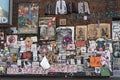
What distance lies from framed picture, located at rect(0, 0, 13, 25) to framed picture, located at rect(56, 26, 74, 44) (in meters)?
1.69

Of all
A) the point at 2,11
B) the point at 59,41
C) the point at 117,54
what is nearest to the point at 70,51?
the point at 59,41

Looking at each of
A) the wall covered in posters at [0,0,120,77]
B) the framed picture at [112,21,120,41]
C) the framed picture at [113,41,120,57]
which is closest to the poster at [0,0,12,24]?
the wall covered in posters at [0,0,120,77]

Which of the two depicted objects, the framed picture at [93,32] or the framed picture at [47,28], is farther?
the framed picture at [47,28]

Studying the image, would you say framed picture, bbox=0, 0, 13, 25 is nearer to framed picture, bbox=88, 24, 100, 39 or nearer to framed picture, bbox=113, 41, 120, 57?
framed picture, bbox=88, 24, 100, 39

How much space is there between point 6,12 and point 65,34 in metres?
2.14

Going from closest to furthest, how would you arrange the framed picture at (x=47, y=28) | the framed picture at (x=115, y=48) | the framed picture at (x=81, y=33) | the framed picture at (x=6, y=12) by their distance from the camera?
the framed picture at (x=115, y=48)
the framed picture at (x=81, y=33)
the framed picture at (x=47, y=28)
the framed picture at (x=6, y=12)

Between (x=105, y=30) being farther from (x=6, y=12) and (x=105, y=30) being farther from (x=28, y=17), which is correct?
(x=6, y=12)

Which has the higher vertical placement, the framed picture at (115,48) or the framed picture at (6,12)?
the framed picture at (6,12)

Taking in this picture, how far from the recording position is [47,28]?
15.1 m

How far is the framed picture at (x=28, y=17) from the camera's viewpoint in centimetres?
1509

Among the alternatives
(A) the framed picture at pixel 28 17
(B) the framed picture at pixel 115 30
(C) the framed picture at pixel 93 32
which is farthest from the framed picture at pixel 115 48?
(A) the framed picture at pixel 28 17

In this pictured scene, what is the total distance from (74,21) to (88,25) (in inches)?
19.4

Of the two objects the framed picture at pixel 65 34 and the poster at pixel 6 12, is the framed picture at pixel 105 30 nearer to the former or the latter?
the framed picture at pixel 65 34

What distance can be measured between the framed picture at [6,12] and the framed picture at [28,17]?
13.4 inches
